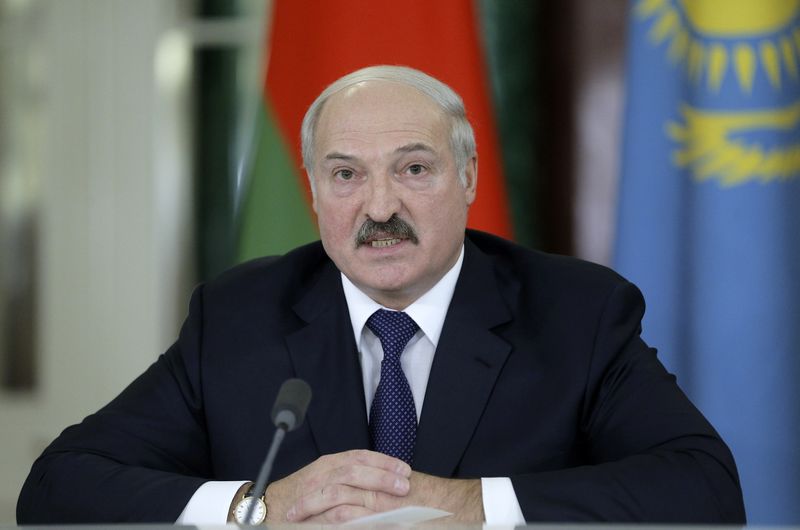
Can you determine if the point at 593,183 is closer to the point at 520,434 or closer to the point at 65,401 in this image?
the point at 520,434

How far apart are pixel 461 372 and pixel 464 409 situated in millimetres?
86

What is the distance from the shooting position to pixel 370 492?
180 centimetres

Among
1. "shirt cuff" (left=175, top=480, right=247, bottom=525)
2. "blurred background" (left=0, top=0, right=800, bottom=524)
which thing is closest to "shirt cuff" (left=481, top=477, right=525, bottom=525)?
"shirt cuff" (left=175, top=480, right=247, bottom=525)

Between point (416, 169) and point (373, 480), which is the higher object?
point (416, 169)

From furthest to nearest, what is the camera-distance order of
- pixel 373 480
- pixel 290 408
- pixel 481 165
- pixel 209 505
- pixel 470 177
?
pixel 481 165 → pixel 470 177 → pixel 209 505 → pixel 373 480 → pixel 290 408

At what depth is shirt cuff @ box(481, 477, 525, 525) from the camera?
1.80 m

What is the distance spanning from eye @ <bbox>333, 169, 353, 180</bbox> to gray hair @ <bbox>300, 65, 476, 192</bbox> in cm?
11

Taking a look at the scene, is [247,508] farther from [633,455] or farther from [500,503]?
[633,455]

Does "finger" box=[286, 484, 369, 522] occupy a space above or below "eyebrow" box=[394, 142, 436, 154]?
below

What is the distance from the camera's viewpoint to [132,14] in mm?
4160

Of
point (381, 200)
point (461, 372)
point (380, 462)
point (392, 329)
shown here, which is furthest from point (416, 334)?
point (380, 462)

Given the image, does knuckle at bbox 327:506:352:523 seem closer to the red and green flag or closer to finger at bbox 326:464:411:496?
finger at bbox 326:464:411:496

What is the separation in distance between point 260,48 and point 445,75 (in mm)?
1159

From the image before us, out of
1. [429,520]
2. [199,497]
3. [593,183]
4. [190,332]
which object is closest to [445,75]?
[593,183]
